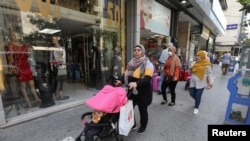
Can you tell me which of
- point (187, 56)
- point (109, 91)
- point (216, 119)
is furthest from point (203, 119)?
point (187, 56)

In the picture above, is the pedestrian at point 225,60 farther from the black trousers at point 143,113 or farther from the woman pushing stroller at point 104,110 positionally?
the woman pushing stroller at point 104,110

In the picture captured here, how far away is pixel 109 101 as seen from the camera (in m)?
1.81

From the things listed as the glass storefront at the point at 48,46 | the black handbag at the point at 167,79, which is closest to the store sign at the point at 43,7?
the glass storefront at the point at 48,46

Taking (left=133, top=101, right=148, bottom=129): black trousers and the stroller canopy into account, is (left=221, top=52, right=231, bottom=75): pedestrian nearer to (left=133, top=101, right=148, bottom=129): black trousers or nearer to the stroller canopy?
(left=133, top=101, right=148, bottom=129): black trousers

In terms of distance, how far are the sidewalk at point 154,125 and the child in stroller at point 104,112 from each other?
57cm

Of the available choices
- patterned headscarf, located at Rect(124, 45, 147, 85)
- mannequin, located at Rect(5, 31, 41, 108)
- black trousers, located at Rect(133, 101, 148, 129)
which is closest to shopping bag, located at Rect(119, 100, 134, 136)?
black trousers, located at Rect(133, 101, 148, 129)

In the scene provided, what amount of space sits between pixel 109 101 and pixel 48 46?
334 centimetres

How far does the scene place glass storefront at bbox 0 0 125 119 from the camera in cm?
308

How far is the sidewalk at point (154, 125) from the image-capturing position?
236 centimetres

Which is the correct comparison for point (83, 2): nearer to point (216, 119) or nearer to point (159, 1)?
point (159, 1)

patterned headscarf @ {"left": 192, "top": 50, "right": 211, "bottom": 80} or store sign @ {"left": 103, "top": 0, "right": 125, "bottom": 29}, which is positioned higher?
store sign @ {"left": 103, "top": 0, "right": 125, "bottom": 29}

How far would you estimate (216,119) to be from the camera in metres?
3.05

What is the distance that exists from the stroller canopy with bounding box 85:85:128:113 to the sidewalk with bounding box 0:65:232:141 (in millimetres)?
761

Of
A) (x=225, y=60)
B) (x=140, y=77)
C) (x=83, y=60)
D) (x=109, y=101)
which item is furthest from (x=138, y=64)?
(x=225, y=60)
